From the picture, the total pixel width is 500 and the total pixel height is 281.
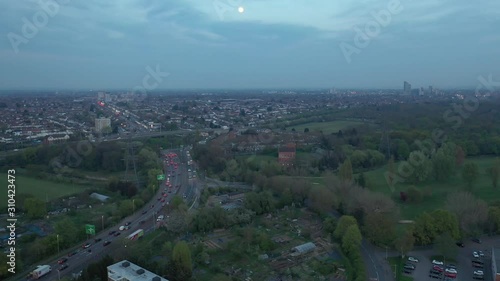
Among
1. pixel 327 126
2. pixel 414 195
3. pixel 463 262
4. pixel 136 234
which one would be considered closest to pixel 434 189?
pixel 414 195

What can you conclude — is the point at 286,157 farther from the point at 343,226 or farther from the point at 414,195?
the point at 343,226

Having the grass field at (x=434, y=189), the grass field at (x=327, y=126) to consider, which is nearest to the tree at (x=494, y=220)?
the grass field at (x=434, y=189)

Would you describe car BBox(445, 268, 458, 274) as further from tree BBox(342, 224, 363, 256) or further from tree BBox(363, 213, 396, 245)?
tree BBox(342, 224, 363, 256)

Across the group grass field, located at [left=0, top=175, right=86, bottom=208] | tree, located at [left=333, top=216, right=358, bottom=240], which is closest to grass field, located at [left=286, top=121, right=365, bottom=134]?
grass field, located at [left=0, top=175, right=86, bottom=208]

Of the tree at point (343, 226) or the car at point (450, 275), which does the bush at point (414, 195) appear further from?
the car at point (450, 275)

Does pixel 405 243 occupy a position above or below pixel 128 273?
below

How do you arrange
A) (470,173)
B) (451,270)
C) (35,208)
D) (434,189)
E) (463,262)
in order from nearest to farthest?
(451,270) → (463,262) → (35,208) → (470,173) → (434,189)
